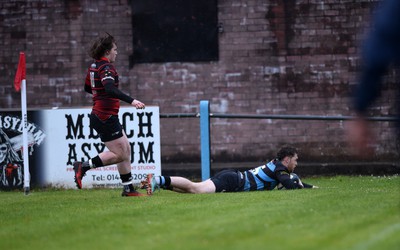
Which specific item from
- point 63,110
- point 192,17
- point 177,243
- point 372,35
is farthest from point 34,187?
point 372,35

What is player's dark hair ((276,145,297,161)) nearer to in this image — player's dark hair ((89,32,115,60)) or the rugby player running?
the rugby player running

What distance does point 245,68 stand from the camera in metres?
18.7

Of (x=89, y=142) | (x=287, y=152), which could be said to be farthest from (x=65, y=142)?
(x=287, y=152)

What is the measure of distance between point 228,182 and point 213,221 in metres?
4.00

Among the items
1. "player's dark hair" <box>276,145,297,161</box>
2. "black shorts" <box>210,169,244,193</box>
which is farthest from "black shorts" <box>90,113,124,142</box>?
"player's dark hair" <box>276,145,297,161</box>

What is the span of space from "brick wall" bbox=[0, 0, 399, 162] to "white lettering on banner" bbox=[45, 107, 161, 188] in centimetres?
342

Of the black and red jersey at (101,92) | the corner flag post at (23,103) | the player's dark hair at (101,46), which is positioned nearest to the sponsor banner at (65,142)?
the corner flag post at (23,103)

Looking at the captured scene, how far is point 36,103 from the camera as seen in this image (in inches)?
749

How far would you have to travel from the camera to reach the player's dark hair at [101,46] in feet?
40.6

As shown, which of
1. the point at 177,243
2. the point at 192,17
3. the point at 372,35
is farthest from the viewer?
the point at 192,17

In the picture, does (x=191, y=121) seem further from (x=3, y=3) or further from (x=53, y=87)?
(x=3, y=3)

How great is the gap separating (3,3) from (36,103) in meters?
2.10

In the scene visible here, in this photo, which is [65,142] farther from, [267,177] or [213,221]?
Answer: [213,221]

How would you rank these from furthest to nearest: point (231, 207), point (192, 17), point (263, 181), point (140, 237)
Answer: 1. point (192, 17)
2. point (263, 181)
3. point (231, 207)
4. point (140, 237)
